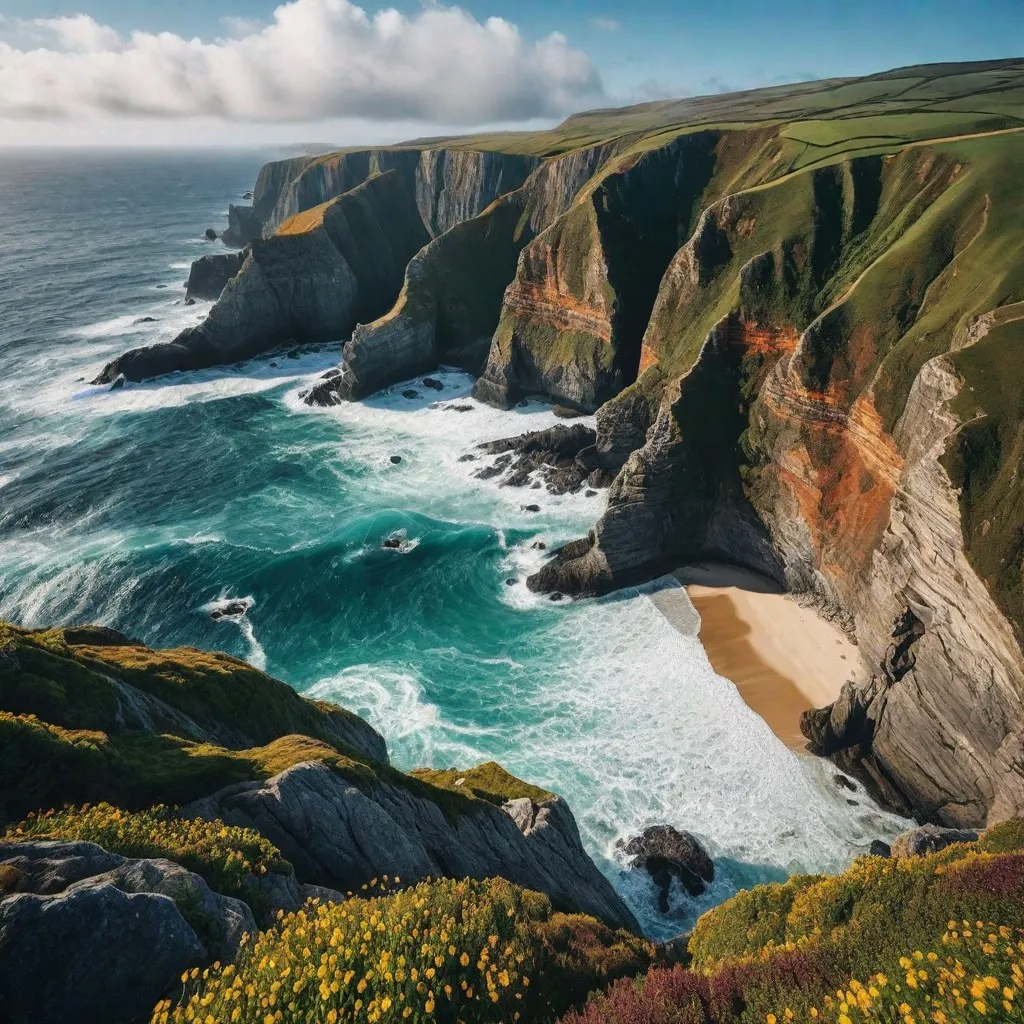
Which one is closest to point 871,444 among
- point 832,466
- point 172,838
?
point 832,466

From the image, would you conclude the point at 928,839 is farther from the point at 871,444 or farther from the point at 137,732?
the point at 137,732

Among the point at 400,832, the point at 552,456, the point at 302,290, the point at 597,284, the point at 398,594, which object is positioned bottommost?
the point at 398,594

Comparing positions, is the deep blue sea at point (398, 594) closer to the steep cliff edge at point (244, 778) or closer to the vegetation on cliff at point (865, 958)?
the steep cliff edge at point (244, 778)

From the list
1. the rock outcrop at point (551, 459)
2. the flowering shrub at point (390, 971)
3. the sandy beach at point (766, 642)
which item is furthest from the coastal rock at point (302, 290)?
the flowering shrub at point (390, 971)

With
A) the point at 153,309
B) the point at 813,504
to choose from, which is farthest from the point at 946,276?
the point at 153,309

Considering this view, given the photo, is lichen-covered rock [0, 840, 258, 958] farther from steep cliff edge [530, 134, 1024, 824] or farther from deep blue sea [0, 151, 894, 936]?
steep cliff edge [530, 134, 1024, 824]

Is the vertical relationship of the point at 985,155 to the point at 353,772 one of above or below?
above

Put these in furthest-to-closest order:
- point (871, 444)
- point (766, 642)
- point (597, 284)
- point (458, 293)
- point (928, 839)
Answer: point (458, 293)
point (597, 284)
point (766, 642)
point (871, 444)
point (928, 839)

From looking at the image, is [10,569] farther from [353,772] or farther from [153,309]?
[153,309]

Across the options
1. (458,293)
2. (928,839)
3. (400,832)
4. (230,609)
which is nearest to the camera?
(400,832)
